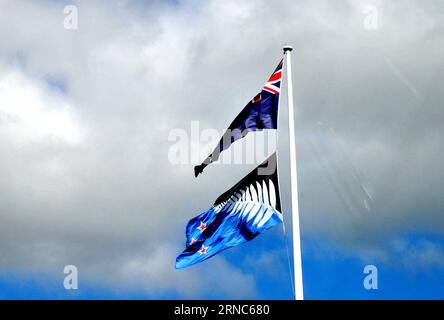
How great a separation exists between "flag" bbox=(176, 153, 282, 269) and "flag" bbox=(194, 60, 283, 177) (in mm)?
2220

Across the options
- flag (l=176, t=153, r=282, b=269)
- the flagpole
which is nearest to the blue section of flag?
flag (l=176, t=153, r=282, b=269)

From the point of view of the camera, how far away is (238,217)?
32.4m

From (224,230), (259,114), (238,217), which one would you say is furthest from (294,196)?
(259,114)

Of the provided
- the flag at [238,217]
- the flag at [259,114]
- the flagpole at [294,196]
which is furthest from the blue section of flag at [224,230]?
the flag at [259,114]

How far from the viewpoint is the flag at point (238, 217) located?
31.2 meters

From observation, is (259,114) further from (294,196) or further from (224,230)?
(224,230)

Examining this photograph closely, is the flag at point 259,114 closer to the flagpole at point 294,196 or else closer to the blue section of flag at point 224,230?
the flagpole at point 294,196

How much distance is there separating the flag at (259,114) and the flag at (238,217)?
7.29 feet

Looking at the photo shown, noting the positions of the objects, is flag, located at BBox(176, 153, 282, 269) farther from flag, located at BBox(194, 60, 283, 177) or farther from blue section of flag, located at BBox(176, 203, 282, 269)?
flag, located at BBox(194, 60, 283, 177)

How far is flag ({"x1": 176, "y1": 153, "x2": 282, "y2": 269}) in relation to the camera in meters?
31.2
